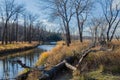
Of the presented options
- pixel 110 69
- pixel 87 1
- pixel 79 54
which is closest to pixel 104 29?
pixel 87 1

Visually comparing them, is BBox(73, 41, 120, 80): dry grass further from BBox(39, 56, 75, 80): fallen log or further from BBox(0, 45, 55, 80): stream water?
BBox(0, 45, 55, 80): stream water

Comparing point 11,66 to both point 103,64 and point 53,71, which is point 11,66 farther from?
point 103,64

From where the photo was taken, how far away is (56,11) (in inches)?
1219

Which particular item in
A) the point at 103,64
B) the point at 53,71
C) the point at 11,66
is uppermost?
the point at 103,64

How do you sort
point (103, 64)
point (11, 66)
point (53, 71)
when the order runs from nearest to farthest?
1. point (53, 71)
2. point (103, 64)
3. point (11, 66)

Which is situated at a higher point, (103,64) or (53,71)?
(103,64)

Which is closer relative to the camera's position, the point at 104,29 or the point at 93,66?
the point at 93,66

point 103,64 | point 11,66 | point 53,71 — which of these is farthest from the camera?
point 11,66

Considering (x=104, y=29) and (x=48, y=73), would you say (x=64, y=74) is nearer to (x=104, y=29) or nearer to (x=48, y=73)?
(x=48, y=73)

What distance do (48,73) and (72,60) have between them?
3.61 m

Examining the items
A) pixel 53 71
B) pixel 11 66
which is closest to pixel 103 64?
pixel 53 71

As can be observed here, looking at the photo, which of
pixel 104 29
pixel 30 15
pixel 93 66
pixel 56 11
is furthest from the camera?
pixel 30 15

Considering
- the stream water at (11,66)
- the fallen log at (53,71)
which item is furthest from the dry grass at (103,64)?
the stream water at (11,66)

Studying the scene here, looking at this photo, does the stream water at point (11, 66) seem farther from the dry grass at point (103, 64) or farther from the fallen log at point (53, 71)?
the dry grass at point (103, 64)
